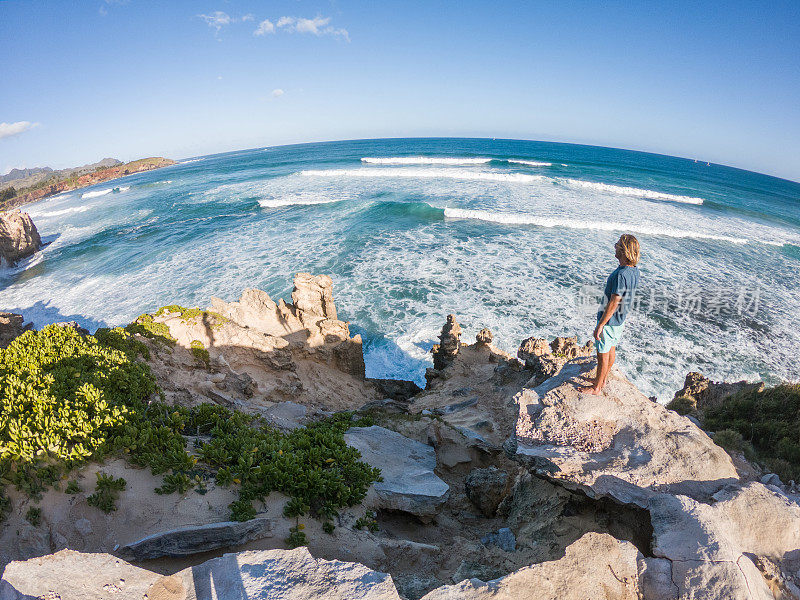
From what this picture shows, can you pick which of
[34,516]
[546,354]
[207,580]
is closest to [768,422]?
[546,354]

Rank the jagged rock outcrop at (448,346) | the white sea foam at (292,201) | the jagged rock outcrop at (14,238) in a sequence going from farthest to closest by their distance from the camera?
the white sea foam at (292,201) → the jagged rock outcrop at (14,238) → the jagged rock outcrop at (448,346)

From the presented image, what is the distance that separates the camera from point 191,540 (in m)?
3.55

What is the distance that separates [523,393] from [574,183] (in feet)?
145

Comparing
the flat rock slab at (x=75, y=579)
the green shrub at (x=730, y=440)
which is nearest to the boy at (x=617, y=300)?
the green shrub at (x=730, y=440)

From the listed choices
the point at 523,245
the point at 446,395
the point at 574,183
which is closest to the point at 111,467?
the point at 446,395

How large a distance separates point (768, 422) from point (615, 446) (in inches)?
236

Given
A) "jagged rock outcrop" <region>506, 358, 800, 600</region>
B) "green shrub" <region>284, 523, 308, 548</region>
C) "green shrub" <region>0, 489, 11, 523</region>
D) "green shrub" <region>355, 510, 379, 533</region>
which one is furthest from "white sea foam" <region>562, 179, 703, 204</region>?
"green shrub" <region>0, 489, 11, 523</region>

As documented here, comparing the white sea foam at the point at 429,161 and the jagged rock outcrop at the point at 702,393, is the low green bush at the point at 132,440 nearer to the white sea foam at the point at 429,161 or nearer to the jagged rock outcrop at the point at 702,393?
the jagged rock outcrop at the point at 702,393

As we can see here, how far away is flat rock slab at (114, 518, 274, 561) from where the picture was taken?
11.3ft

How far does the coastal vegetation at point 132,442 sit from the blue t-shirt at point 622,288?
4.04m

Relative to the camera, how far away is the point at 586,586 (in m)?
3.09

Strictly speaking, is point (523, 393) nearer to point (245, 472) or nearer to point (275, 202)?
point (245, 472)

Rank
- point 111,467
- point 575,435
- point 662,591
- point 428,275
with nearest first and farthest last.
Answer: point 662,591, point 111,467, point 575,435, point 428,275

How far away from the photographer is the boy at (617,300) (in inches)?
181
